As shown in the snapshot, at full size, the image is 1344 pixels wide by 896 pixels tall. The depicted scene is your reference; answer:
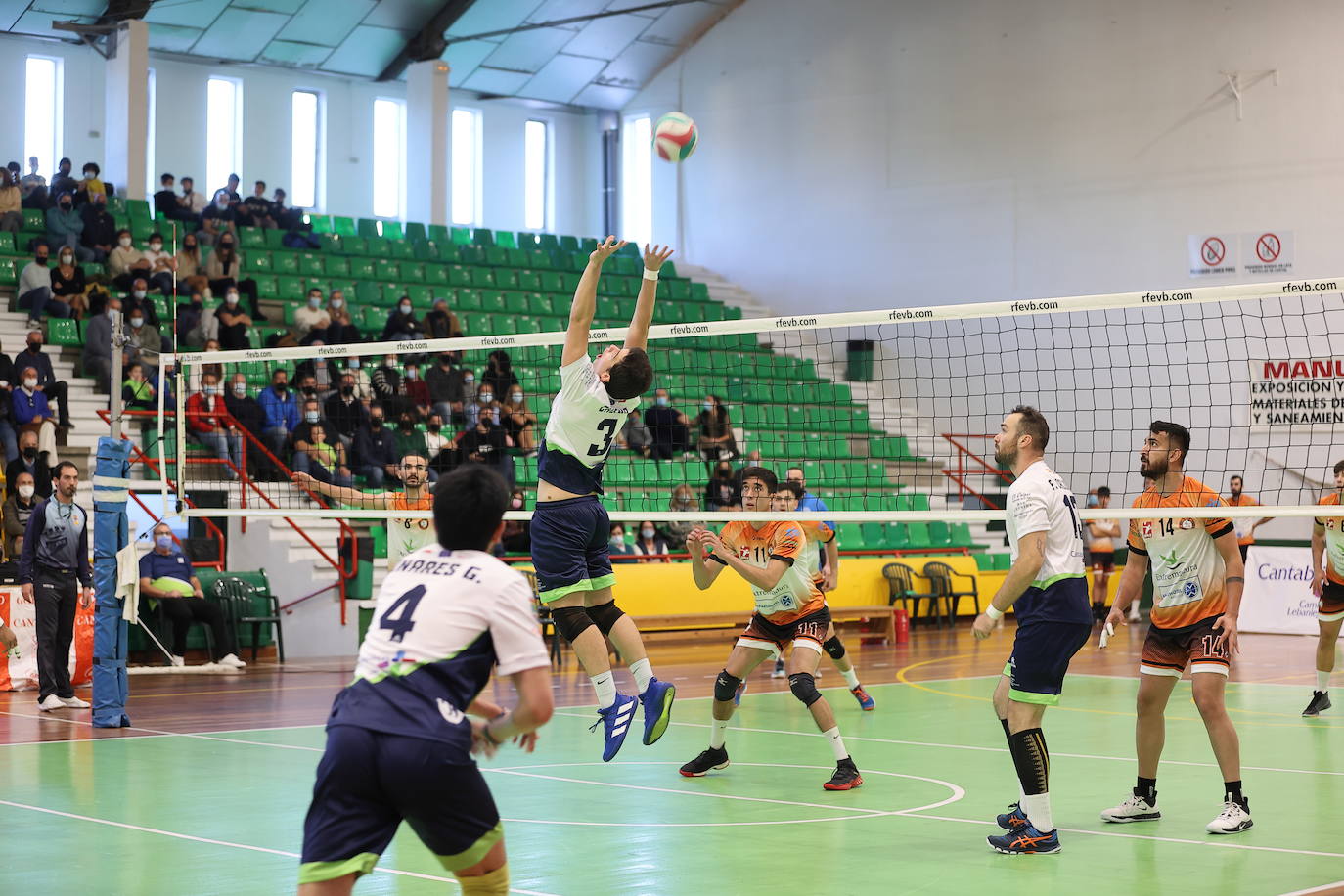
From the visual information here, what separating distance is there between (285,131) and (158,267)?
27.5 ft

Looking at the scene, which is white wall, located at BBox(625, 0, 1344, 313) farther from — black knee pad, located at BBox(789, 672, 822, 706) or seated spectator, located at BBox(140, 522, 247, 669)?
black knee pad, located at BBox(789, 672, 822, 706)

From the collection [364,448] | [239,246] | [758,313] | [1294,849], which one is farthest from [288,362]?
[1294,849]

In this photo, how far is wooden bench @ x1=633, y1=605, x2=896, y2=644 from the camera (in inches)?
688

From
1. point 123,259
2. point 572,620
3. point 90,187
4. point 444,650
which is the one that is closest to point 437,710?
point 444,650

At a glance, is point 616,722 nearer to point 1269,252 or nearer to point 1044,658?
point 1044,658

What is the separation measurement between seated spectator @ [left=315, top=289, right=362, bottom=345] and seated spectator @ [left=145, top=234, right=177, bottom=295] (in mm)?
2130

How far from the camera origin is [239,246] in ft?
76.2

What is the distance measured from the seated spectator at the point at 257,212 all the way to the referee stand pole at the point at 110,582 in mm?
13796

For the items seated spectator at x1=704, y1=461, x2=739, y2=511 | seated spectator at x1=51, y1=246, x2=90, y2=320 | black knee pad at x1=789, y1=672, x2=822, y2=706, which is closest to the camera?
black knee pad at x1=789, y1=672, x2=822, y2=706

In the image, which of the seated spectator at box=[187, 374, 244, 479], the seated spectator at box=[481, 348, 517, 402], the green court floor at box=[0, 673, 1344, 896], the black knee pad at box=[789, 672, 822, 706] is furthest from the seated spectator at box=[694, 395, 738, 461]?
Result: the black knee pad at box=[789, 672, 822, 706]

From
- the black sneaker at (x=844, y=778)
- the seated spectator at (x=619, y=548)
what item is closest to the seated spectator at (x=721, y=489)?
the seated spectator at (x=619, y=548)

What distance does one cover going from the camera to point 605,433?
720cm

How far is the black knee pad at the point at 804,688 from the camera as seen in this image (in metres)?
8.31

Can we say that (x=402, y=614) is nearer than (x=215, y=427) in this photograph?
Yes
